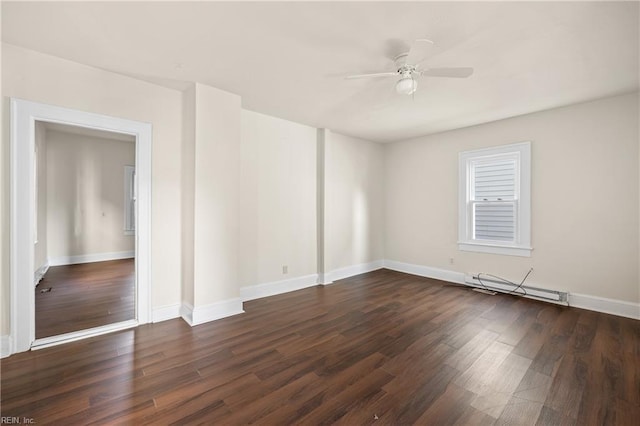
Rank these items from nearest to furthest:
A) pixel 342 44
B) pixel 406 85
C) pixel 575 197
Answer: pixel 342 44 → pixel 406 85 → pixel 575 197

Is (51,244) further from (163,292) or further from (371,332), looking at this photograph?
(371,332)

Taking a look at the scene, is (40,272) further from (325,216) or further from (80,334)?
(325,216)

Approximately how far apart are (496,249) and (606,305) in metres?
1.36

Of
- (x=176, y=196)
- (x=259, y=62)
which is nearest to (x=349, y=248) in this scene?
(x=176, y=196)

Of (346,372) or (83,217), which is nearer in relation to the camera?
(346,372)

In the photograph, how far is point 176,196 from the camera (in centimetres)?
330

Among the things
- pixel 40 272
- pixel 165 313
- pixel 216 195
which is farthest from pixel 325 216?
pixel 40 272

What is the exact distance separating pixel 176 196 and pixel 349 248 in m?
3.27

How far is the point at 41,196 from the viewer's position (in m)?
5.30

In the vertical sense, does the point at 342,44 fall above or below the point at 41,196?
above

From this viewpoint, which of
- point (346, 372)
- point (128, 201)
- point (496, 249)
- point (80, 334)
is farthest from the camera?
point (128, 201)

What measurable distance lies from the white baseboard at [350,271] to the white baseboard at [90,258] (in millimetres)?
5044

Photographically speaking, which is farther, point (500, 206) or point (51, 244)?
point (51, 244)

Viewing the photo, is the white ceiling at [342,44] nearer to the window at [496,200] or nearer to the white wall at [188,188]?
the white wall at [188,188]
